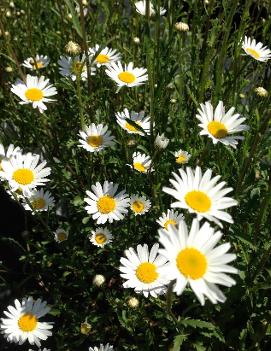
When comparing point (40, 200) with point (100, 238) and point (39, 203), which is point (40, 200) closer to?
point (39, 203)

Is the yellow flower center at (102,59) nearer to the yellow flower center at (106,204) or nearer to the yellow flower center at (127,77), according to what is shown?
the yellow flower center at (127,77)

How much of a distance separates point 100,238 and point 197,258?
102 cm

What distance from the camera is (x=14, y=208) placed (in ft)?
10.8

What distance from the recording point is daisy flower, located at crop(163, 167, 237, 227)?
1680mm

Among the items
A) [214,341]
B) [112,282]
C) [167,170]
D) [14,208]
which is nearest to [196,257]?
[214,341]

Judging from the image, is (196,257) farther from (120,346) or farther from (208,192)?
(120,346)

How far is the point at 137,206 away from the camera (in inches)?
96.8

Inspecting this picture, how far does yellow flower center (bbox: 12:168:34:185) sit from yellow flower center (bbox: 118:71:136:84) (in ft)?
2.59

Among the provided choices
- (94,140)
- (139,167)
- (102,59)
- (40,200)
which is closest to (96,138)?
(94,140)

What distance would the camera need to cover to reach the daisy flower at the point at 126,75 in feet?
8.91

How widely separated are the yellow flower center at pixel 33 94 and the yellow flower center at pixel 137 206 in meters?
0.83

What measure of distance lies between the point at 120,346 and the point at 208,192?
3.70 ft

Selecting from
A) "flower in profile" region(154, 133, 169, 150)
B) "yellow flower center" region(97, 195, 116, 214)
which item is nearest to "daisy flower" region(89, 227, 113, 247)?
"yellow flower center" region(97, 195, 116, 214)

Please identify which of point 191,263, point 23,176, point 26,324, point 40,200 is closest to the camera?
point 191,263
